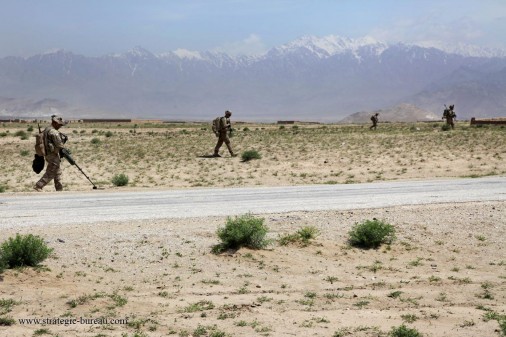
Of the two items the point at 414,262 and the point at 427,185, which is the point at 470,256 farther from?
the point at 427,185

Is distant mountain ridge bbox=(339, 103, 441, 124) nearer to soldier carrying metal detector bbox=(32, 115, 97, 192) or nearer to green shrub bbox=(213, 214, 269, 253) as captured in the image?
soldier carrying metal detector bbox=(32, 115, 97, 192)

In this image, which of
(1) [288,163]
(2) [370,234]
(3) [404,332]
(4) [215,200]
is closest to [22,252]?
(3) [404,332]

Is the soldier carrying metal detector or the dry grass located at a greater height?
the soldier carrying metal detector

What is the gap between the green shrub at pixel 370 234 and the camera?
12.1 m

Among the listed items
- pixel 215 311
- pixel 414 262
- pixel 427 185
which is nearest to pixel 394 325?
pixel 215 311

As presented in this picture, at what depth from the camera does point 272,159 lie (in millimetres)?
30969

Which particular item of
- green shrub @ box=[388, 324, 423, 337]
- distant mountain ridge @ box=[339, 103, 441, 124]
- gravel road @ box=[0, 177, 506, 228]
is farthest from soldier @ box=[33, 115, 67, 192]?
distant mountain ridge @ box=[339, 103, 441, 124]

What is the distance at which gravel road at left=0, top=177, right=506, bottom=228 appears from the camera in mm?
13578

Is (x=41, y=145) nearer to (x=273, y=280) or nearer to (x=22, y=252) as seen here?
(x=22, y=252)

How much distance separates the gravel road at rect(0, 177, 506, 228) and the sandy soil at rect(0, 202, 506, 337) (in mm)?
959

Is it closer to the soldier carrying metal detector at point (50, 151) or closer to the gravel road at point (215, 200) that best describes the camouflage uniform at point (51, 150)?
the soldier carrying metal detector at point (50, 151)

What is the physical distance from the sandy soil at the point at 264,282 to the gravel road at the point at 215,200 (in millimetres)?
959

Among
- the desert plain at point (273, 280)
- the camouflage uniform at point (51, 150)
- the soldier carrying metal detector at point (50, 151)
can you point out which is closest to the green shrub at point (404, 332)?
the desert plain at point (273, 280)

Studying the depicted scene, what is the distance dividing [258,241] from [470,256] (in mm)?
3763
